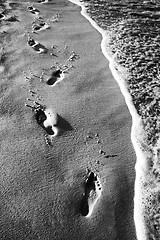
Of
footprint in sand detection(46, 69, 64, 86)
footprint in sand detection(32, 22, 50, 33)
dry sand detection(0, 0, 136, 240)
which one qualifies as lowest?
dry sand detection(0, 0, 136, 240)

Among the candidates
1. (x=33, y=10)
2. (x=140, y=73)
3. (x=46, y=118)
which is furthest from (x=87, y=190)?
(x=33, y=10)

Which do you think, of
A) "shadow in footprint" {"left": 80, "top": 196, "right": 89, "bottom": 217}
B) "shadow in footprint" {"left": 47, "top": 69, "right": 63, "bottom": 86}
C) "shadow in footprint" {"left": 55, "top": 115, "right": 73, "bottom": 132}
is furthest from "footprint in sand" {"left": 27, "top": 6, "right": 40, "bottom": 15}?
"shadow in footprint" {"left": 80, "top": 196, "right": 89, "bottom": 217}

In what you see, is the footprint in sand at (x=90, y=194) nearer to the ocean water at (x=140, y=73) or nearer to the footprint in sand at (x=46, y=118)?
the ocean water at (x=140, y=73)

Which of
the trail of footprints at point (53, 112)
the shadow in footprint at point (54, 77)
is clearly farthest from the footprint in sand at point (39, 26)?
the shadow in footprint at point (54, 77)

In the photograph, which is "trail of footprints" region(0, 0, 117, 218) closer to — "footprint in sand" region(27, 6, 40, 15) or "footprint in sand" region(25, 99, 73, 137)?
"footprint in sand" region(25, 99, 73, 137)

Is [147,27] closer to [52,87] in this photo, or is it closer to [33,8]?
[33,8]

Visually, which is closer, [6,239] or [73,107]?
[6,239]

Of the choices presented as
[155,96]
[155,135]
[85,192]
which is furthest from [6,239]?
[155,96]
